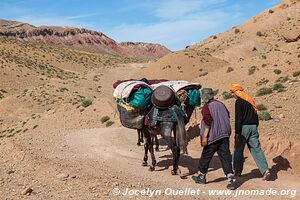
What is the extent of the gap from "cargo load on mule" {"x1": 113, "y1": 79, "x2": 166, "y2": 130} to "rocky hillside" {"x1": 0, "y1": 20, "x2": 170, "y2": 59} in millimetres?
138290

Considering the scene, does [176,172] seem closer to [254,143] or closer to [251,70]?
[254,143]

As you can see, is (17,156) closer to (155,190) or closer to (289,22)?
(155,190)

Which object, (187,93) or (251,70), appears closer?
(187,93)

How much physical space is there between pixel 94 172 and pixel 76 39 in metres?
154

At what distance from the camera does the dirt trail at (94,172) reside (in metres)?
8.05

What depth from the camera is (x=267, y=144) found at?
11078 millimetres

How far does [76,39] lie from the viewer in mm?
158125

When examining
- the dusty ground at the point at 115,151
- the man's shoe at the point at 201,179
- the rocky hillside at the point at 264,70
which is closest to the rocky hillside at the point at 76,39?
the rocky hillside at the point at 264,70

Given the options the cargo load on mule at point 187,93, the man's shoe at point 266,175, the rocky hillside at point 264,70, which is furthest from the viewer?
the rocky hillside at point 264,70

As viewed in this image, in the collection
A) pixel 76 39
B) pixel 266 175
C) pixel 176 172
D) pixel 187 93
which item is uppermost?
pixel 76 39

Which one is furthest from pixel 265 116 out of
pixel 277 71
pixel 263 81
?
pixel 277 71

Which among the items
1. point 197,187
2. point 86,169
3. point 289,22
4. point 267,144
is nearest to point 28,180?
point 86,169

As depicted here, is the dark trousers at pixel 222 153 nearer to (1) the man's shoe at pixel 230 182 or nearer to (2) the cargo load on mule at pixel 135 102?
(1) the man's shoe at pixel 230 182

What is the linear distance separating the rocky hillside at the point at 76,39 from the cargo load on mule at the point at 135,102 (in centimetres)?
13829
